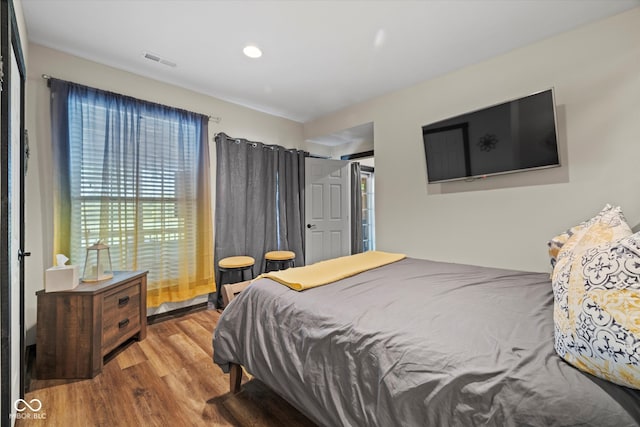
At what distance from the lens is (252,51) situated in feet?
7.70

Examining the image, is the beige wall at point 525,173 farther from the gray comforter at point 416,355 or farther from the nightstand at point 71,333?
the nightstand at point 71,333

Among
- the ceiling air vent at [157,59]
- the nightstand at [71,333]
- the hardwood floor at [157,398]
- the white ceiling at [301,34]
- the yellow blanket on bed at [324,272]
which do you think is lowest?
the hardwood floor at [157,398]

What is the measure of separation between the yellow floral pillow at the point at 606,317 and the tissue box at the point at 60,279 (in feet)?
8.97

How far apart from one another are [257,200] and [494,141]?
269 centimetres

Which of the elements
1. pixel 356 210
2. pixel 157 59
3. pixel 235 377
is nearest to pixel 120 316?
pixel 235 377

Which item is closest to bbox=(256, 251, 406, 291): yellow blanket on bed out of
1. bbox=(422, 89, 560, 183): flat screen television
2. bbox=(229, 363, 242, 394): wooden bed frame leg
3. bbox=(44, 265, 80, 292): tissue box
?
bbox=(229, 363, 242, 394): wooden bed frame leg

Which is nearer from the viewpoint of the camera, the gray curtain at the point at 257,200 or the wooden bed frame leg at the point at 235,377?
the wooden bed frame leg at the point at 235,377

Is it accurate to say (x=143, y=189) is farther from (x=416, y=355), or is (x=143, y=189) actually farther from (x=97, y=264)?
(x=416, y=355)

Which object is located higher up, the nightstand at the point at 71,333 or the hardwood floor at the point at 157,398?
the nightstand at the point at 71,333

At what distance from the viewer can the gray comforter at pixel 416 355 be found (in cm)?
73

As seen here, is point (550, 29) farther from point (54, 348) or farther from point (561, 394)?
point (54, 348)

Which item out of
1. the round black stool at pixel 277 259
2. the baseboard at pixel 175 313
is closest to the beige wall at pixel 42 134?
the baseboard at pixel 175 313

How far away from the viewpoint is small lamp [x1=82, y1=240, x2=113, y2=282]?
2.11 m

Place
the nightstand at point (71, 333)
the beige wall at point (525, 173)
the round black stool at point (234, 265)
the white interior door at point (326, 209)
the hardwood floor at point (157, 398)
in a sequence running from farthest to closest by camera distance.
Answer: the white interior door at point (326, 209) → the round black stool at point (234, 265) → the beige wall at point (525, 173) → the nightstand at point (71, 333) → the hardwood floor at point (157, 398)
